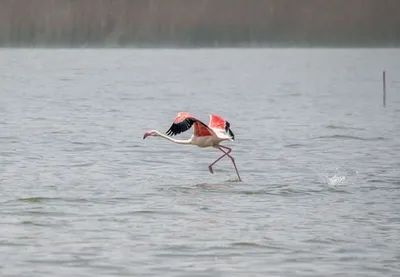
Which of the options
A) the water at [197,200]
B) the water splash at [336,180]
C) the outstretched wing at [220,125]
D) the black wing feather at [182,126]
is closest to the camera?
the water at [197,200]

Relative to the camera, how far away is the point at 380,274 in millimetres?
15352

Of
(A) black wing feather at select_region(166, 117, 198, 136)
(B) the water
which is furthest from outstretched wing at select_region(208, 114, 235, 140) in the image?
(A) black wing feather at select_region(166, 117, 198, 136)

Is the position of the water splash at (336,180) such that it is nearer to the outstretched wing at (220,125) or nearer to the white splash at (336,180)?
the white splash at (336,180)

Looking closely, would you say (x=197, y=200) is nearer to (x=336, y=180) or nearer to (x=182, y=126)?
(x=182, y=126)

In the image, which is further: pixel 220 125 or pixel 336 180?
pixel 336 180

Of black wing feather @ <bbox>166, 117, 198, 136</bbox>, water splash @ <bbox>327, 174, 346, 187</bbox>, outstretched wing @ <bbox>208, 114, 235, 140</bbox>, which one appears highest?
black wing feather @ <bbox>166, 117, 198, 136</bbox>

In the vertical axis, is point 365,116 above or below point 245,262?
below

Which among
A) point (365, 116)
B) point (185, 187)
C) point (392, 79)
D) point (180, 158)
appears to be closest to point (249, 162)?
point (180, 158)

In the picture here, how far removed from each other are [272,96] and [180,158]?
1457 inches

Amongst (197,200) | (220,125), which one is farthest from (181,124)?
(220,125)

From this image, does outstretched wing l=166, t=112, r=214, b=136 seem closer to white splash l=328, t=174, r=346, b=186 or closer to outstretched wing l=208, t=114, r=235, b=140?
outstretched wing l=208, t=114, r=235, b=140

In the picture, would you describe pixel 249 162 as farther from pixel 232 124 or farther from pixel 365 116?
pixel 365 116

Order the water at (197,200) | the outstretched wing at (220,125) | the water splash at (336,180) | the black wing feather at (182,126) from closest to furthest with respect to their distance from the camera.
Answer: the water at (197,200), the black wing feather at (182,126), the outstretched wing at (220,125), the water splash at (336,180)

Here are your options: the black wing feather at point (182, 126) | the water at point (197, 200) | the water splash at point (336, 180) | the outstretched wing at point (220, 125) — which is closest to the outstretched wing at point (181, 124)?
the black wing feather at point (182, 126)
